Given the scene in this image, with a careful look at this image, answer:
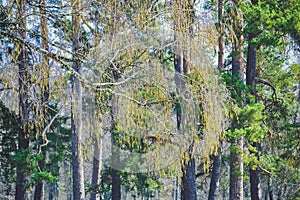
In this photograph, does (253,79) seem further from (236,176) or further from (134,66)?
(134,66)

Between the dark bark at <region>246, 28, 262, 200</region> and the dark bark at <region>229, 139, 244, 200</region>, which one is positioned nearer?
the dark bark at <region>229, 139, 244, 200</region>

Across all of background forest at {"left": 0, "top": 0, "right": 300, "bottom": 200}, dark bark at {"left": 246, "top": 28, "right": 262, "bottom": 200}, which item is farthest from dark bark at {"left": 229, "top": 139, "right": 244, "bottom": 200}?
dark bark at {"left": 246, "top": 28, "right": 262, "bottom": 200}

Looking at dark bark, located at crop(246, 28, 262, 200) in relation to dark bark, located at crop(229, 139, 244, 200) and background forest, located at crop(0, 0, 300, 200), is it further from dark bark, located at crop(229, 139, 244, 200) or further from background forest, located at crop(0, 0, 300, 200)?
background forest, located at crop(0, 0, 300, 200)

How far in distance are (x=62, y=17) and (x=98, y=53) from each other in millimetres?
529

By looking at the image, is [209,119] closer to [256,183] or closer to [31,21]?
[31,21]

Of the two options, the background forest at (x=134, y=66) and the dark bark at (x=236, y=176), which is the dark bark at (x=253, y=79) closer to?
the dark bark at (x=236, y=176)

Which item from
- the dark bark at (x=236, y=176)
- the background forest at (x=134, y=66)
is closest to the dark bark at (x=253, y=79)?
the dark bark at (x=236, y=176)

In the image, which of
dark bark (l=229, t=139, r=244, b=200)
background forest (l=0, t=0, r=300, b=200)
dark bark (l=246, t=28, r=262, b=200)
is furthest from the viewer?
dark bark (l=246, t=28, r=262, b=200)

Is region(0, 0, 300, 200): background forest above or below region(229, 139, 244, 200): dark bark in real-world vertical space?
above

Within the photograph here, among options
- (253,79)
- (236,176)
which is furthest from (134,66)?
(253,79)

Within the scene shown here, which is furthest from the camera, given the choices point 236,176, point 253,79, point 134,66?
point 253,79

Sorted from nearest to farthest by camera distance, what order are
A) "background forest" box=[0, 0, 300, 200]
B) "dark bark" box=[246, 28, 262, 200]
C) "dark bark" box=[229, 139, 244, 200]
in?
"background forest" box=[0, 0, 300, 200]
"dark bark" box=[229, 139, 244, 200]
"dark bark" box=[246, 28, 262, 200]

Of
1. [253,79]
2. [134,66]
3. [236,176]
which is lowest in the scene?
[236,176]

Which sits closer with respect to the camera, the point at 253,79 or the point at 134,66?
the point at 134,66
